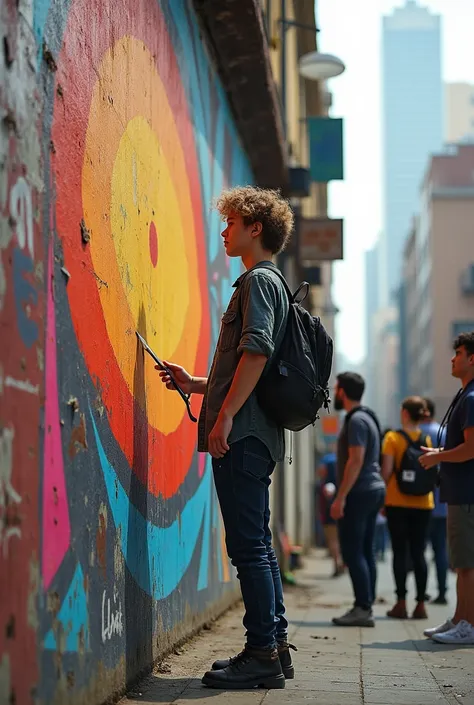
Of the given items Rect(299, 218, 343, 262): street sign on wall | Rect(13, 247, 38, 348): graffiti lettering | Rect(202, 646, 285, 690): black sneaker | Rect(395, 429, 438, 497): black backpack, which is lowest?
Rect(202, 646, 285, 690): black sneaker

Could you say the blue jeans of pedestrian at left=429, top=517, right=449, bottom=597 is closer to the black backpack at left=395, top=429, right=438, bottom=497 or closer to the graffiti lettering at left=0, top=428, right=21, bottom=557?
the black backpack at left=395, top=429, right=438, bottom=497

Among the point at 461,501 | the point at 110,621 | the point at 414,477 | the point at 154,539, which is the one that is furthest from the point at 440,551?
the point at 110,621

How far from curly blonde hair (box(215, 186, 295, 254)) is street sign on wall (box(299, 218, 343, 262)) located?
8.30 metres

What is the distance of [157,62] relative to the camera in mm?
5391

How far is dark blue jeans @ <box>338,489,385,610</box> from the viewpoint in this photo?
7.64 m

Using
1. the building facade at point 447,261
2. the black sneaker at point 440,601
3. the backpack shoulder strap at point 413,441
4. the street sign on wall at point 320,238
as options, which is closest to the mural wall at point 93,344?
the backpack shoulder strap at point 413,441

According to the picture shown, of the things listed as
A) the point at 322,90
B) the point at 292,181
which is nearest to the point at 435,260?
A: the point at 322,90

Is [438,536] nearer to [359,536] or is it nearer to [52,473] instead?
[359,536]

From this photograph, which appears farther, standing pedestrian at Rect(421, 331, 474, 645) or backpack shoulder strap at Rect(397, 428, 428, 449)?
backpack shoulder strap at Rect(397, 428, 428, 449)

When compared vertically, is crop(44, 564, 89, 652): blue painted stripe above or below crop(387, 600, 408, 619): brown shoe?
above

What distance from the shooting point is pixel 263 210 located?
15.9 ft

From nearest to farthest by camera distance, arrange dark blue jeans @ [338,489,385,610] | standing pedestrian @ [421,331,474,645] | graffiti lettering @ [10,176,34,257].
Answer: graffiti lettering @ [10,176,34,257] → standing pedestrian @ [421,331,474,645] → dark blue jeans @ [338,489,385,610]

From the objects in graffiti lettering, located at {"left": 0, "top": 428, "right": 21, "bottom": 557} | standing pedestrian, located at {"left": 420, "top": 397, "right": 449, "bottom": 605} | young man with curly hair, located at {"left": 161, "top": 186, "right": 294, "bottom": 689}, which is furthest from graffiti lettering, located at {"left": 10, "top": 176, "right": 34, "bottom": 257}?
standing pedestrian, located at {"left": 420, "top": 397, "right": 449, "bottom": 605}

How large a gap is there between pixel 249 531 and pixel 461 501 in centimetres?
240
